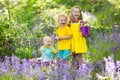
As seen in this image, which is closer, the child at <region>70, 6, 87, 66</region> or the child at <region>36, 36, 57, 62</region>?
the child at <region>70, 6, 87, 66</region>

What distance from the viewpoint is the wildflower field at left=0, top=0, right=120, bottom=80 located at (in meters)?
4.80

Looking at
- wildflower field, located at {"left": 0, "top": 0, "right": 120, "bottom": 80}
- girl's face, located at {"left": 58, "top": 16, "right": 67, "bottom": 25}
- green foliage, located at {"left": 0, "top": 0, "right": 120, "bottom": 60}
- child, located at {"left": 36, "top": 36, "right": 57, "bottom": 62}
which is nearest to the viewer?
wildflower field, located at {"left": 0, "top": 0, "right": 120, "bottom": 80}

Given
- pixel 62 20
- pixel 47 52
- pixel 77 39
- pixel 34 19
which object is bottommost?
pixel 34 19

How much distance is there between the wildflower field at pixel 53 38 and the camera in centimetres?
480

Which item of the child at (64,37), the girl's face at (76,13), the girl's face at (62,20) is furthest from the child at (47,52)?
the girl's face at (76,13)

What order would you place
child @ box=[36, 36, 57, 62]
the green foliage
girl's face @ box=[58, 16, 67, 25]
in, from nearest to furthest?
girl's face @ box=[58, 16, 67, 25]
child @ box=[36, 36, 57, 62]
the green foliage

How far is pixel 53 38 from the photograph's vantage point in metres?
7.71

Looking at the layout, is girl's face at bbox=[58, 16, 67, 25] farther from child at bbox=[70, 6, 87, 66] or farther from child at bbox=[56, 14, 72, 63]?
child at bbox=[70, 6, 87, 66]

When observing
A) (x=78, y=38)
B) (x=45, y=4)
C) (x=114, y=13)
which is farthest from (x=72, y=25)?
(x=45, y=4)

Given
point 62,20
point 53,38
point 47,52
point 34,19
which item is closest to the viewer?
point 62,20

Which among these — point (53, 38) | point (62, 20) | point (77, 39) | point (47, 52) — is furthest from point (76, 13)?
point (53, 38)

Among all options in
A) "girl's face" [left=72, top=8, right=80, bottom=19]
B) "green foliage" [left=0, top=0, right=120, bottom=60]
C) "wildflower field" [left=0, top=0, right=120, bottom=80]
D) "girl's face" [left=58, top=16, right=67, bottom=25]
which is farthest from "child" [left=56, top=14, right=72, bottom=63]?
"green foliage" [left=0, top=0, right=120, bottom=60]

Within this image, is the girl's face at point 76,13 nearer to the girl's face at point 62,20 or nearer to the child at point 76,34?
the child at point 76,34

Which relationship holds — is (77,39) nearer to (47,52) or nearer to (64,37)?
(64,37)
